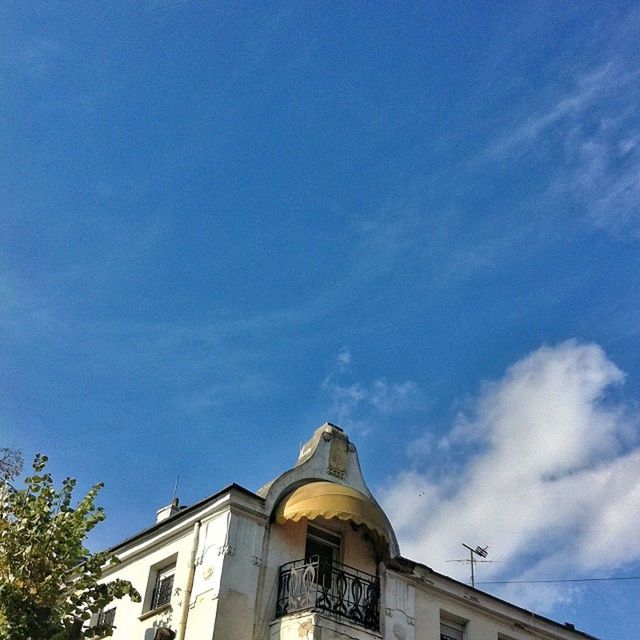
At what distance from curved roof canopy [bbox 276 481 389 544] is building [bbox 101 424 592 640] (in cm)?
3

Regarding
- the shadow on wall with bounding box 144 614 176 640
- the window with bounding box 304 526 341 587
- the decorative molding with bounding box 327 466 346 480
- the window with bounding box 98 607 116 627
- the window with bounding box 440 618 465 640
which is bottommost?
the shadow on wall with bounding box 144 614 176 640

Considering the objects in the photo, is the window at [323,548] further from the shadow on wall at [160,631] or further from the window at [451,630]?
the window at [451,630]

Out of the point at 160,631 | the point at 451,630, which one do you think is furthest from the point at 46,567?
the point at 451,630

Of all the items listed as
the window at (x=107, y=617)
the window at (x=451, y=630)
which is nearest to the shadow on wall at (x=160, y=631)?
the window at (x=107, y=617)

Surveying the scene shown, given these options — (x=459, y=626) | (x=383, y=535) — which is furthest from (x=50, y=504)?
(x=459, y=626)

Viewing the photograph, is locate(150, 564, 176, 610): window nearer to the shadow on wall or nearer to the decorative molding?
the shadow on wall

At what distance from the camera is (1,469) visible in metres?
21.2

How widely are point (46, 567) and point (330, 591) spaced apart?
21.6ft

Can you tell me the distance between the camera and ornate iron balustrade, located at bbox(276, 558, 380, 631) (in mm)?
19875

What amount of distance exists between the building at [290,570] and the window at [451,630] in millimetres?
47

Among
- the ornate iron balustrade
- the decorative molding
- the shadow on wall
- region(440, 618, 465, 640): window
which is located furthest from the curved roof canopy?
region(440, 618, 465, 640): window

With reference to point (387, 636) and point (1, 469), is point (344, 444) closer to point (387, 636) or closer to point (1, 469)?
point (387, 636)

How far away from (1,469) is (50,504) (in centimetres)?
254

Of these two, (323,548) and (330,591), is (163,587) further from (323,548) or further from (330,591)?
(330,591)
